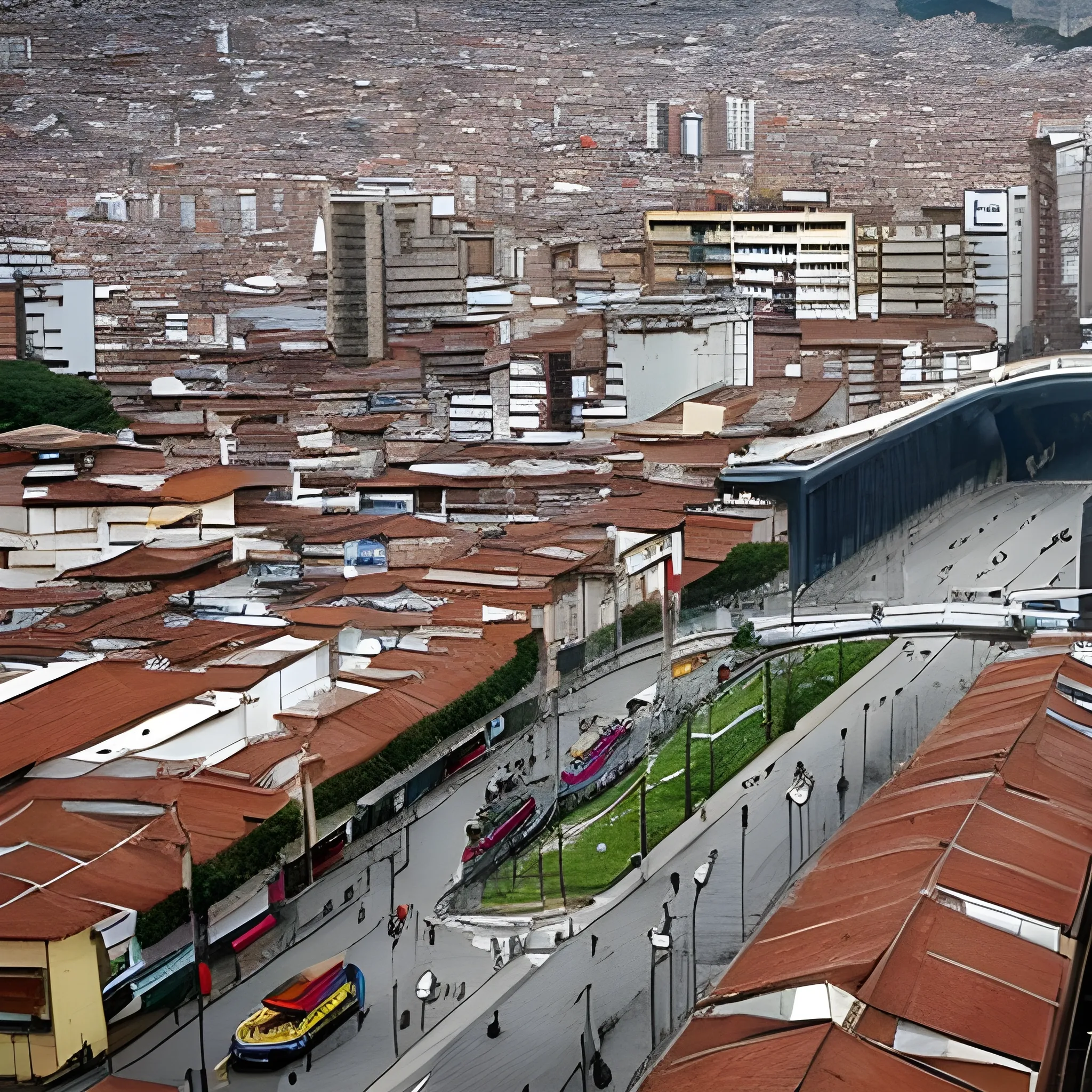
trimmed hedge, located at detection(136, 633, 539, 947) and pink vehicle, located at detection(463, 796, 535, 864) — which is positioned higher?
trimmed hedge, located at detection(136, 633, 539, 947)

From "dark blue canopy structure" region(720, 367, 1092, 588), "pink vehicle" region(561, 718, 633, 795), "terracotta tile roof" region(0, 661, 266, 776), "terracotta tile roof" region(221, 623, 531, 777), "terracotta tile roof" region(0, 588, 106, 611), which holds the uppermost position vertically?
"dark blue canopy structure" region(720, 367, 1092, 588)

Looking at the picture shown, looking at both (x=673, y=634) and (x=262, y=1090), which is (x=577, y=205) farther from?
(x=262, y=1090)

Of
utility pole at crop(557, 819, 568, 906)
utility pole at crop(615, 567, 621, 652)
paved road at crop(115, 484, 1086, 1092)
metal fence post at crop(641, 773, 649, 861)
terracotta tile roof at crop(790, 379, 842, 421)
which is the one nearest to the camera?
paved road at crop(115, 484, 1086, 1092)

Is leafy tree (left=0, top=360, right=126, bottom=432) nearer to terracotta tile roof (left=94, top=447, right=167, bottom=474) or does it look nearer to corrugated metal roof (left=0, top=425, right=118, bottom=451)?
corrugated metal roof (left=0, top=425, right=118, bottom=451)

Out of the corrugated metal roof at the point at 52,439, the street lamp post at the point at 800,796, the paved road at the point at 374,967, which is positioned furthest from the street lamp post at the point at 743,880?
the corrugated metal roof at the point at 52,439

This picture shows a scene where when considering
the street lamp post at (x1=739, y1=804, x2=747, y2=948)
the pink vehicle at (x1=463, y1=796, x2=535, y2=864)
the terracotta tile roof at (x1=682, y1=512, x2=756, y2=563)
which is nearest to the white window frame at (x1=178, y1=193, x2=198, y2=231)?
the terracotta tile roof at (x1=682, y1=512, x2=756, y2=563)

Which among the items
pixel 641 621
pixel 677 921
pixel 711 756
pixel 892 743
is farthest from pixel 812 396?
pixel 677 921

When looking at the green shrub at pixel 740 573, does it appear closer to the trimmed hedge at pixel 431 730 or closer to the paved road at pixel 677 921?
the paved road at pixel 677 921
